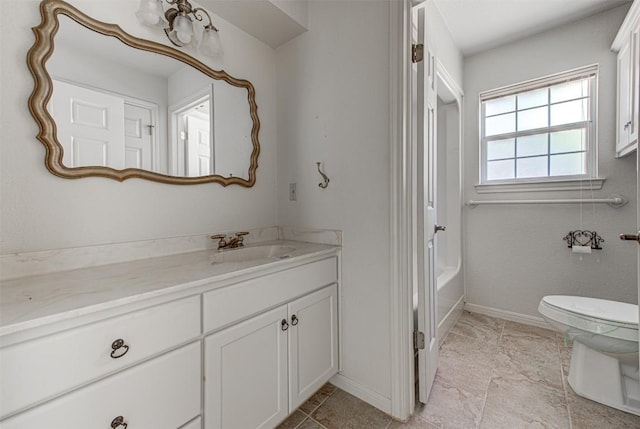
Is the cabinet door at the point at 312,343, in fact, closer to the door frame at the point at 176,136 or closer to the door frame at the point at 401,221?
the door frame at the point at 401,221

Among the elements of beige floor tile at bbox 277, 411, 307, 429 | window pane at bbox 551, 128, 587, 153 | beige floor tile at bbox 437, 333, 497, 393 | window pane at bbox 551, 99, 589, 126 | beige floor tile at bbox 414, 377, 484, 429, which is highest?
window pane at bbox 551, 99, 589, 126

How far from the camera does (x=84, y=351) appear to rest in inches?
26.6

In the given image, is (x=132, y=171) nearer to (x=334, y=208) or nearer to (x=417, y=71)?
(x=334, y=208)

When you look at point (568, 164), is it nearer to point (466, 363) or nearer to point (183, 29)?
point (466, 363)

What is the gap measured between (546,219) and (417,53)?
1947 millimetres

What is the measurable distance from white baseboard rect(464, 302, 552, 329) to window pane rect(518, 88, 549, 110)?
1.94 meters

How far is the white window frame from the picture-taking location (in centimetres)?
209

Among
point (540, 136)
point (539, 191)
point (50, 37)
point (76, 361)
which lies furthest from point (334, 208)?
point (540, 136)

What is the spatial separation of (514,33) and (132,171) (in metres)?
3.13

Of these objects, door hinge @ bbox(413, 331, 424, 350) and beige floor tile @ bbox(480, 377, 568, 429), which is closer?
beige floor tile @ bbox(480, 377, 568, 429)

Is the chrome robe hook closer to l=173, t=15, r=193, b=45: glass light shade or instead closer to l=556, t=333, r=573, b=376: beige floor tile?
l=173, t=15, r=193, b=45: glass light shade

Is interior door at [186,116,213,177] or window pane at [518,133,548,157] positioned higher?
window pane at [518,133,548,157]

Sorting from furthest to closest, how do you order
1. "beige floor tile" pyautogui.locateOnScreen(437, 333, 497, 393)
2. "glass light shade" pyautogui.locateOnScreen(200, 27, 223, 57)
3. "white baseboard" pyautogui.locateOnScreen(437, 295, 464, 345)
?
"white baseboard" pyautogui.locateOnScreen(437, 295, 464, 345) → "beige floor tile" pyautogui.locateOnScreen(437, 333, 497, 393) → "glass light shade" pyautogui.locateOnScreen(200, 27, 223, 57)

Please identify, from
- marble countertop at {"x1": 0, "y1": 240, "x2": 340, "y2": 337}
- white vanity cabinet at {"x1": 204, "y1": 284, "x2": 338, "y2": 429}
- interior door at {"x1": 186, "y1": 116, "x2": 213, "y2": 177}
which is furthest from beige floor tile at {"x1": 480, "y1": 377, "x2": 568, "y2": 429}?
interior door at {"x1": 186, "y1": 116, "x2": 213, "y2": 177}
